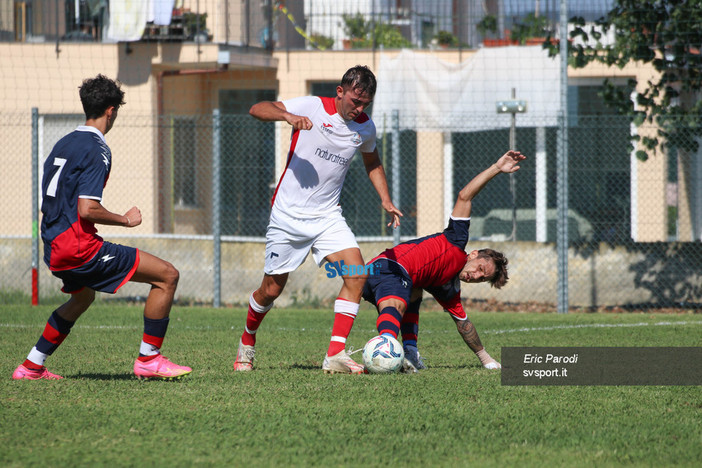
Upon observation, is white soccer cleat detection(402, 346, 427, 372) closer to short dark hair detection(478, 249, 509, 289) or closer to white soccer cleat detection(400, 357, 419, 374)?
white soccer cleat detection(400, 357, 419, 374)

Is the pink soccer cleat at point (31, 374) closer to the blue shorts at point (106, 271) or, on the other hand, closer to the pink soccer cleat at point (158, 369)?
the pink soccer cleat at point (158, 369)

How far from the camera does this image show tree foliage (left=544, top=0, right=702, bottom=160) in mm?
11852

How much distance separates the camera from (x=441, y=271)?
648 centimetres

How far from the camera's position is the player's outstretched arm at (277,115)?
223 inches

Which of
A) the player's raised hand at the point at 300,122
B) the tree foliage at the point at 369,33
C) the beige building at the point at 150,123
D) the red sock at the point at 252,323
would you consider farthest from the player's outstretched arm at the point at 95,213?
the tree foliage at the point at 369,33

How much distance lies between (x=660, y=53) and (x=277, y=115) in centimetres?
809

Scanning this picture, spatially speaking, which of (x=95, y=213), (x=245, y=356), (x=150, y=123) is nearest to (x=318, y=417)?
(x=95, y=213)

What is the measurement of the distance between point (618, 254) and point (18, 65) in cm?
1051

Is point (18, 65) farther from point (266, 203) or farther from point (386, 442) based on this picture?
point (386, 442)

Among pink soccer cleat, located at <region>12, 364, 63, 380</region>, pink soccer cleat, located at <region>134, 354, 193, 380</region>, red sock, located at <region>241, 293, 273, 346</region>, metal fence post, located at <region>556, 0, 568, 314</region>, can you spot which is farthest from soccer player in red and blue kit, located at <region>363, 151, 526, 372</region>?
metal fence post, located at <region>556, 0, 568, 314</region>

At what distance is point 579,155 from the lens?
566 inches

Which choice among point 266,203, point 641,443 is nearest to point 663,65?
point 266,203

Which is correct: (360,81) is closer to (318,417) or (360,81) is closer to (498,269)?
(498,269)

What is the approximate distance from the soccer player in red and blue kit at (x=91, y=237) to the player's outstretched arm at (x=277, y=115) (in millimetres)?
892
